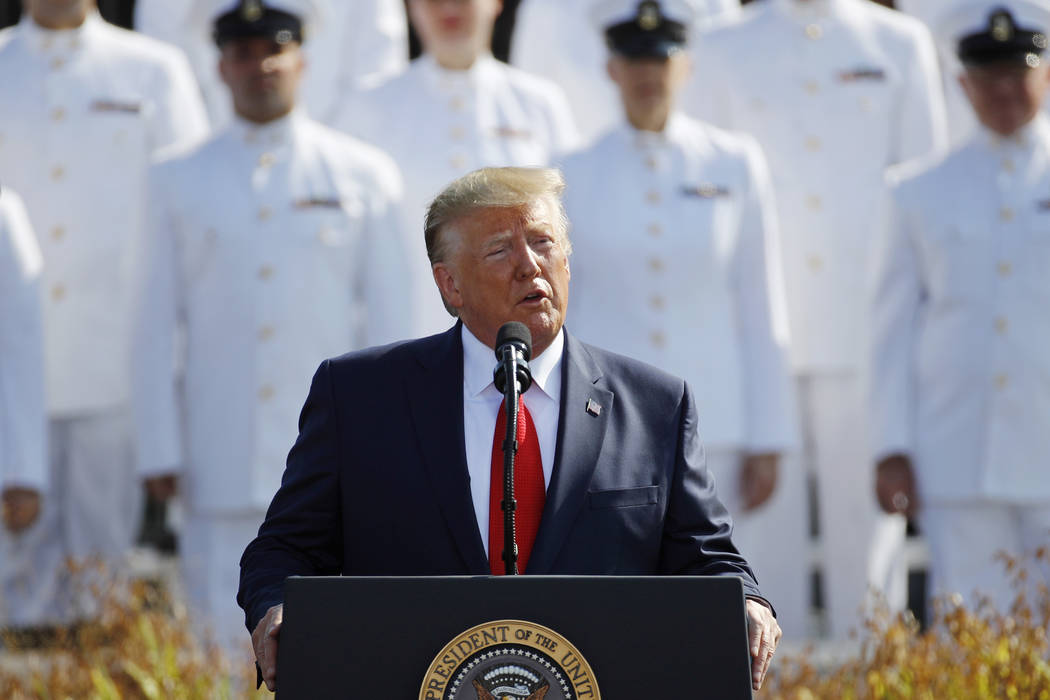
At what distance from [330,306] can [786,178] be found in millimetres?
1684

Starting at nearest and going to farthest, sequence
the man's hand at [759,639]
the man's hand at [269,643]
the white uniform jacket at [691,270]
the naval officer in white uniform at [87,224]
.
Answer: the man's hand at [269,643] < the man's hand at [759,639] < the white uniform jacket at [691,270] < the naval officer in white uniform at [87,224]

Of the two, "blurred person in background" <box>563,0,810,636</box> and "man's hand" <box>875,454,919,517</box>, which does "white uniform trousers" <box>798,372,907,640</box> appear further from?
"blurred person in background" <box>563,0,810,636</box>

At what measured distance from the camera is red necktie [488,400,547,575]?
249 centimetres

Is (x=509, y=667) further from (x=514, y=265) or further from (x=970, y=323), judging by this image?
(x=970, y=323)

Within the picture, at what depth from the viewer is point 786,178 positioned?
5711 mm

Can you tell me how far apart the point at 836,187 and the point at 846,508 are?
1.10 m

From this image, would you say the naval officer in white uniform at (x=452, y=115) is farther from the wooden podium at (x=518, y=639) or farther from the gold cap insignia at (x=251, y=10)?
the wooden podium at (x=518, y=639)

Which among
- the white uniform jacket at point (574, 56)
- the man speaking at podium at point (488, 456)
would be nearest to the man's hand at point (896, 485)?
the white uniform jacket at point (574, 56)

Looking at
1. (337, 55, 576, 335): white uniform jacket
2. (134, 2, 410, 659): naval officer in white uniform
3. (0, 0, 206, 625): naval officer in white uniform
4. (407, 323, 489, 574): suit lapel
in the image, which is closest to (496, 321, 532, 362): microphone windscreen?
(407, 323, 489, 574): suit lapel

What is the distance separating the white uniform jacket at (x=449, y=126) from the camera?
5586mm

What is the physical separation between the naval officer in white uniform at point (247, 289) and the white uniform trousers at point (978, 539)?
1819 mm

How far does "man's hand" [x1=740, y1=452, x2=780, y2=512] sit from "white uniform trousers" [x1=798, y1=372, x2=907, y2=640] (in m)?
0.42

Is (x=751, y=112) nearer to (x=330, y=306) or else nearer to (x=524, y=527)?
(x=330, y=306)

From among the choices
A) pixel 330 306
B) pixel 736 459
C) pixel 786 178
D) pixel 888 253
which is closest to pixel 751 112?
pixel 786 178
